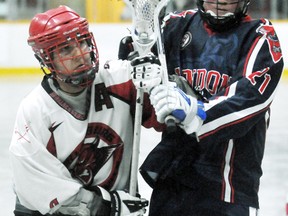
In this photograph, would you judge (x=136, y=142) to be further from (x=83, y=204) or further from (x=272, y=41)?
(x=272, y=41)

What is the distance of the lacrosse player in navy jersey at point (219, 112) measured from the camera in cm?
198

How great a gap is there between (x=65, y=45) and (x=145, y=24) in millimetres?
221

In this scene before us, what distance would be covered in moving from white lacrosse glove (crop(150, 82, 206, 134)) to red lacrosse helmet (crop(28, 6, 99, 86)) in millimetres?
244

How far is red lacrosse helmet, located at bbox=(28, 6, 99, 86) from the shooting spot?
2.02 m

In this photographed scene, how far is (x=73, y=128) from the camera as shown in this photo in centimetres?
206

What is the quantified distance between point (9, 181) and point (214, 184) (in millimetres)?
1895

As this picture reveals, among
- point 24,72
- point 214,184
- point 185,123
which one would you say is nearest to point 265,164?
point 214,184

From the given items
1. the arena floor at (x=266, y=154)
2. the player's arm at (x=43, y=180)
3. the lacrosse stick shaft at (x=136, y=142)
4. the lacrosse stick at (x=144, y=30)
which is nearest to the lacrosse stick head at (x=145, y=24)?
the lacrosse stick at (x=144, y=30)

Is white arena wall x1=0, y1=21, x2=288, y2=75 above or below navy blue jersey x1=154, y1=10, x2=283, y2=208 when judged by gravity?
below

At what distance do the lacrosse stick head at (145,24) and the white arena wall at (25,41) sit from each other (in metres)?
5.39

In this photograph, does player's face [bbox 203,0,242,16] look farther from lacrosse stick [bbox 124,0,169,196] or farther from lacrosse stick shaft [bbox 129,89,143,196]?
lacrosse stick shaft [bbox 129,89,143,196]

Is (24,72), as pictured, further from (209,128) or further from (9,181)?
(209,128)

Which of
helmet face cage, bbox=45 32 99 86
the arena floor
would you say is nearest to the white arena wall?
the arena floor

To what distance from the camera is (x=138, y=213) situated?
6.95ft
